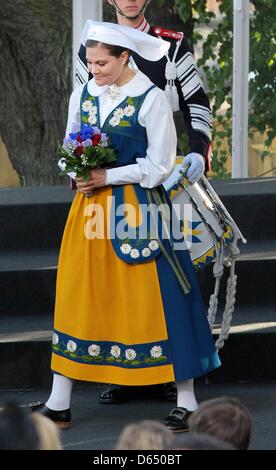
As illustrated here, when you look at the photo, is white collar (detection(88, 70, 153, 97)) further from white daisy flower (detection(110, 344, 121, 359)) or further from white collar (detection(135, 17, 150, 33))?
white daisy flower (detection(110, 344, 121, 359))

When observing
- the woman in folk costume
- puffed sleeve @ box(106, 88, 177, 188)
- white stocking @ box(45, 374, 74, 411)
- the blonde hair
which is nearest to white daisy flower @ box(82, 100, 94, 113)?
the woman in folk costume

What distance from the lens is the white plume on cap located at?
4.61 metres

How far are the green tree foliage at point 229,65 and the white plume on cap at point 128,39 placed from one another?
3454 mm

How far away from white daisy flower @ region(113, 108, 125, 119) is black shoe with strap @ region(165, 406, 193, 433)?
1126 millimetres

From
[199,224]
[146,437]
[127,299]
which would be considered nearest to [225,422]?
[146,437]

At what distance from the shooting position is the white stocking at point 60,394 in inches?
190

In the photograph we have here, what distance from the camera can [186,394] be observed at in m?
4.82

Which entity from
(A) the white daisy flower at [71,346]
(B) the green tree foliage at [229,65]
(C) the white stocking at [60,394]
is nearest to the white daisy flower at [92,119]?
(A) the white daisy flower at [71,346]

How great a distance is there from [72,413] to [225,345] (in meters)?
0.78

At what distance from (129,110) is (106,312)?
759 mm

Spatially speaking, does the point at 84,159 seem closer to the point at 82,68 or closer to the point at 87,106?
the point at 87,106

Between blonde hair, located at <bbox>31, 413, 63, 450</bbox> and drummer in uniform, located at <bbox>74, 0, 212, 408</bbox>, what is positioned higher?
drummer in uniform, located at <bbox>74, 0, 212, 408</bbox>

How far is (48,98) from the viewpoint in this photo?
29.6 ft
